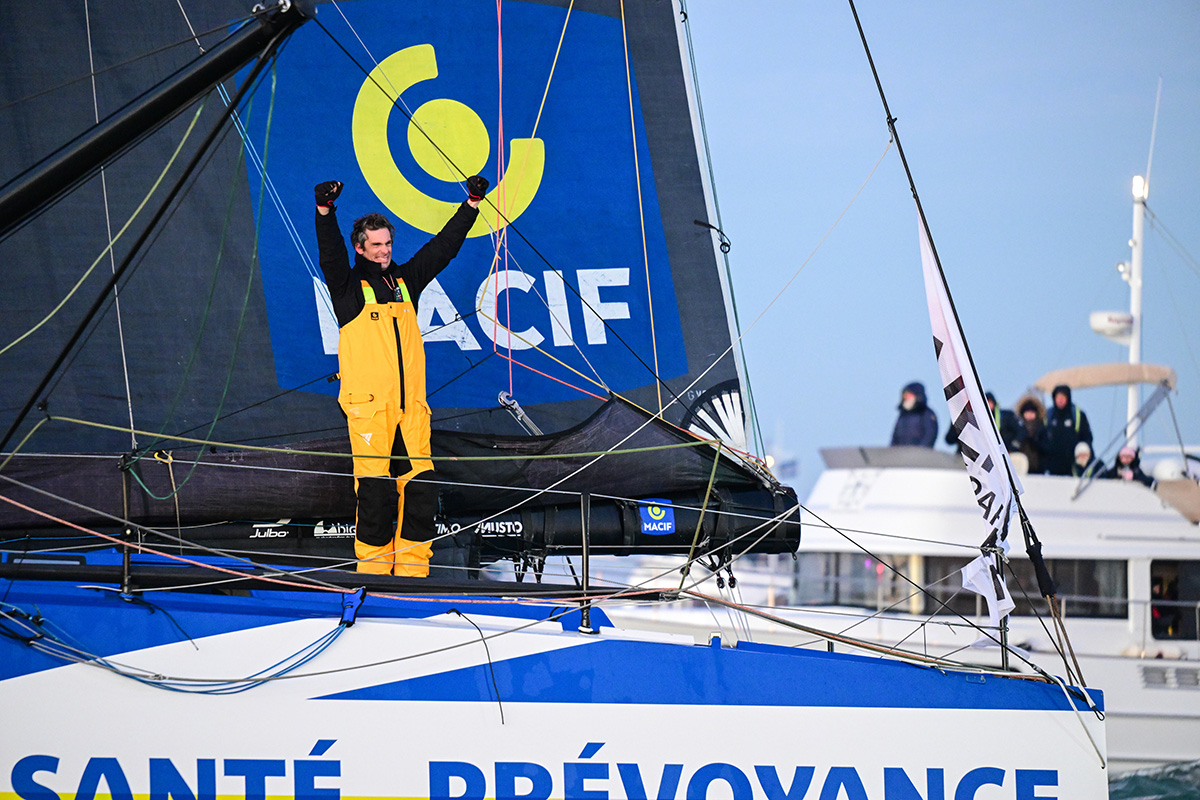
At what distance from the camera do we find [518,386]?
454 cm

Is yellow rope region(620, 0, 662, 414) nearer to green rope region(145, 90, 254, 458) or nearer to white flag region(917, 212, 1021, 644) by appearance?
white flag region(917, 212, 1021, 644)

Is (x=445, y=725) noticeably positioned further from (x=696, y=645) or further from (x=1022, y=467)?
(x=1022, y=467)

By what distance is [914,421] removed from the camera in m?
10.1

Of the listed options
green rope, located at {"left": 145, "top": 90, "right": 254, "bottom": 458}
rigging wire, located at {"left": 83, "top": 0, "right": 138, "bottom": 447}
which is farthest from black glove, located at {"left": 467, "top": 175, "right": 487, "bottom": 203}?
rigging wire, located at {"left": 83, "top": 0, "right": 138, "bottom": 447}

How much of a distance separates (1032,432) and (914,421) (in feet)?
3.25

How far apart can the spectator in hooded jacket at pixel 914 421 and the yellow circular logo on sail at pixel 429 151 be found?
6.24m

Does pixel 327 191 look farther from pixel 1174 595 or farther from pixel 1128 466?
pixel 1128 466

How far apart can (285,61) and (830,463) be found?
6518 millimetres

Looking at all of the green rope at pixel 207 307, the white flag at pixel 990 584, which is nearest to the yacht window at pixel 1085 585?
the white flag at pixel 990 584

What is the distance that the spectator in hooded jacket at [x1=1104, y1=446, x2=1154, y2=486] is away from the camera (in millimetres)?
9578

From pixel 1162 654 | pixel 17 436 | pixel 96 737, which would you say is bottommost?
pixel 1162 654

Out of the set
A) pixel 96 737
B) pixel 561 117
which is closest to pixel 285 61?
pixel 561 117

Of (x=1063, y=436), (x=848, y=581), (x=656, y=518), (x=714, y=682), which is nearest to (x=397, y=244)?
(x=656, y=518)

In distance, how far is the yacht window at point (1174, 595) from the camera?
8.50 m
